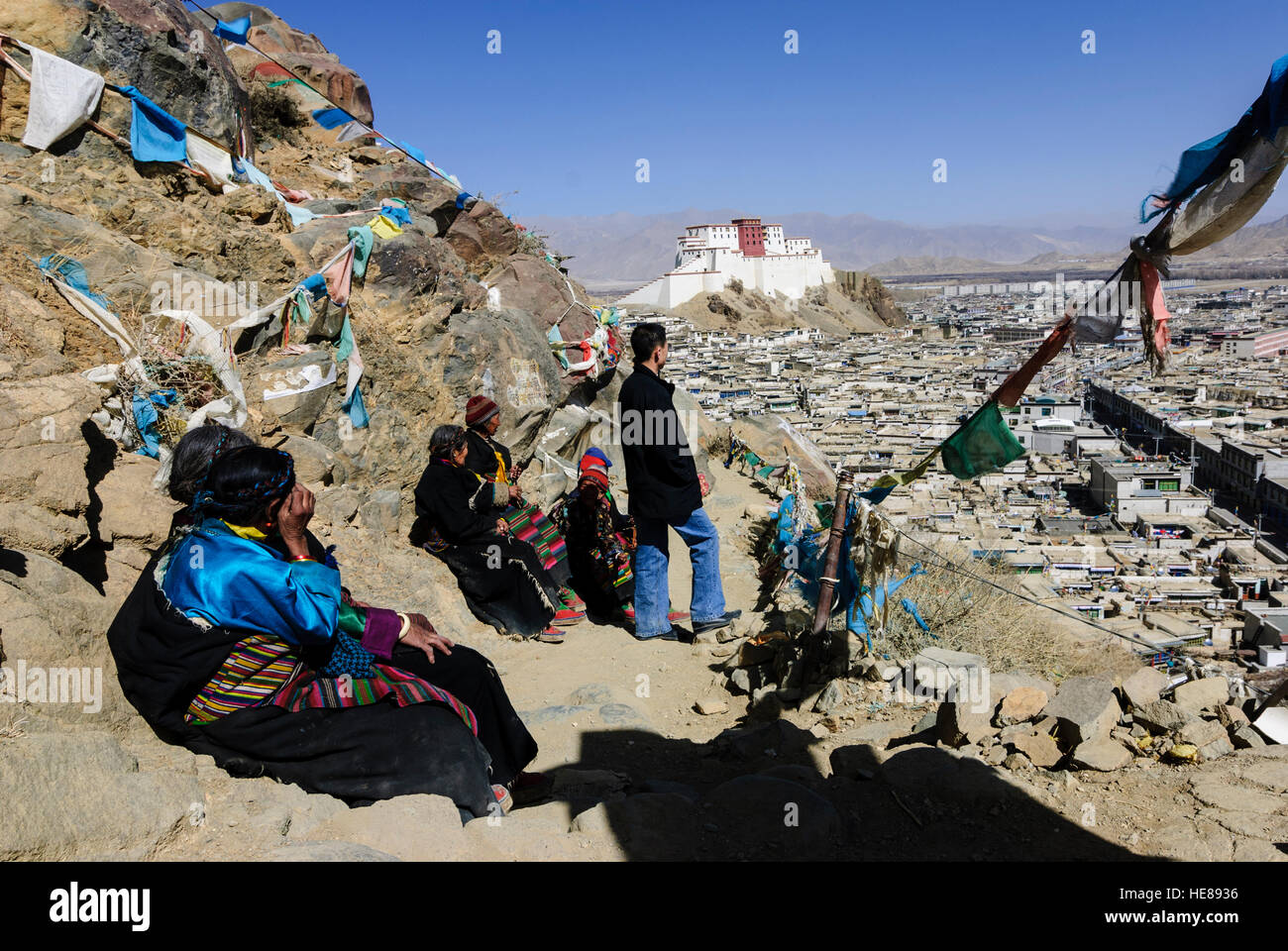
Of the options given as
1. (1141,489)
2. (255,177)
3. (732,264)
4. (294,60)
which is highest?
(732,264)

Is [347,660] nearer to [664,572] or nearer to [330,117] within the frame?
[664,572]

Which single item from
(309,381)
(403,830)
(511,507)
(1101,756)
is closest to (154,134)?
Answer: (309,381)

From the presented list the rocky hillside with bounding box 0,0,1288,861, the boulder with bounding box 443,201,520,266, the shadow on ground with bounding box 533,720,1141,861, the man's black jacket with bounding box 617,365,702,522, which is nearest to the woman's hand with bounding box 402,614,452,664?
the rocky hillside with bounding box 0,0,1288,861

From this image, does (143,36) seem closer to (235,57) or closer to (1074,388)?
(235,57)

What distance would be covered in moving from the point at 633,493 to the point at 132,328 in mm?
2833

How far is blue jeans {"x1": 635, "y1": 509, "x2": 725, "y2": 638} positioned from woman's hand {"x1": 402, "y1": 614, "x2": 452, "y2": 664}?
1.86m

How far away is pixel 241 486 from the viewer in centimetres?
229

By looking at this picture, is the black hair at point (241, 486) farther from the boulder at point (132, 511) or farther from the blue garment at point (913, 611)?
the blue garment at point (913, 611)

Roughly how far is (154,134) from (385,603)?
13.5ft

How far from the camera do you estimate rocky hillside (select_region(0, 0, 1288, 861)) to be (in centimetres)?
212

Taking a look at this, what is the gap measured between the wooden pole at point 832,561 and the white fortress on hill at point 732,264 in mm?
63589

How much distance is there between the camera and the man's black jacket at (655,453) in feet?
13.9

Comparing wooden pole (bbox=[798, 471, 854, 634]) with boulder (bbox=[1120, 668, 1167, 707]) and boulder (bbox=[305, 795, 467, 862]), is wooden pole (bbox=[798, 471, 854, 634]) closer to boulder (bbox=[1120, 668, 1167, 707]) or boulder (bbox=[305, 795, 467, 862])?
boulder (bbox=[1120, 668, 1167, 707])
